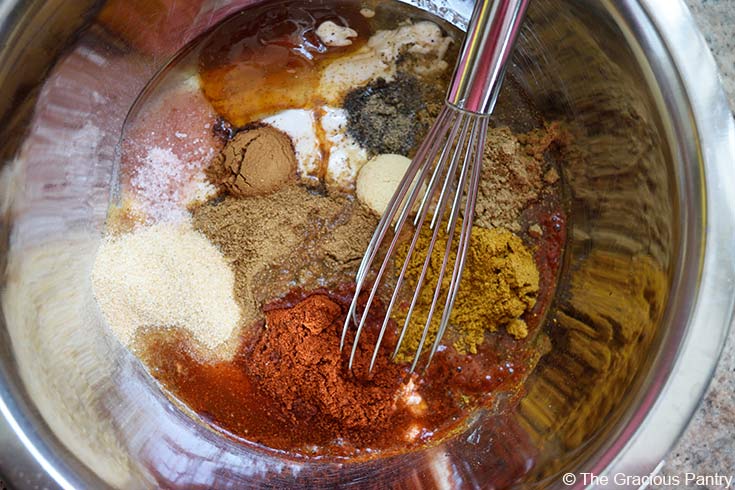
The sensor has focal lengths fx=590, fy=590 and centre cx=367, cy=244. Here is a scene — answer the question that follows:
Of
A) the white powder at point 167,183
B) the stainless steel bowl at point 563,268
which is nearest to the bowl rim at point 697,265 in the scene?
the stainless steel bowl at point 563,268

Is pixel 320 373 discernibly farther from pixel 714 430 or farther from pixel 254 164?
pixel 714 430

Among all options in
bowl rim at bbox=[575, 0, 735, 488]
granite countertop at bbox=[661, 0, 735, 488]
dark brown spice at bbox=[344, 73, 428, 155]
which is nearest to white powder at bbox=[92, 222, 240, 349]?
dark brown spice at bbox=[344, 73, 428, 155]

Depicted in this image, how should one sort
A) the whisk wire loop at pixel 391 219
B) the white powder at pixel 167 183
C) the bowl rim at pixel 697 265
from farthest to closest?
the white powder at pixel 167 183 < the whisk wire loop at pixel 391 219 < the bowl rim at pixel 697 265

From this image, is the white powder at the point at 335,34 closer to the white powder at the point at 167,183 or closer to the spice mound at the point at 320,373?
the white powder at the point at 167,183

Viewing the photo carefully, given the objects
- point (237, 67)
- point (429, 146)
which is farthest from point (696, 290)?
point (237, 67)

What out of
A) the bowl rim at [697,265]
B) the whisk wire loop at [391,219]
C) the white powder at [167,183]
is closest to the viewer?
the bowl rim at [697,265]

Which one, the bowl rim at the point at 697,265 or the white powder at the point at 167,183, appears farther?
the white powder at the point at 167,183

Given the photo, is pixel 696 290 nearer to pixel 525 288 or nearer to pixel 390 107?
pixel 525 288

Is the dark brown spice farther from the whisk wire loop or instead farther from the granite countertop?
the granite countertop
